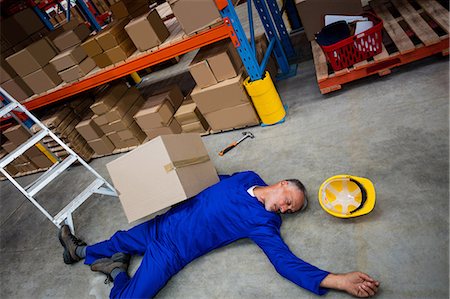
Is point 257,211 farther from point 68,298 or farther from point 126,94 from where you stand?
point 126,94

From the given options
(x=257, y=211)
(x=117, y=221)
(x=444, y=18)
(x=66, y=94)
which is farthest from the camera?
(x=66, y=94)

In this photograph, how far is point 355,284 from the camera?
189 centimetres

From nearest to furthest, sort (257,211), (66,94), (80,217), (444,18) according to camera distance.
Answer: (257,211), (444,18), (80,217), (66,94)

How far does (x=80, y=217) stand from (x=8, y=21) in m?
3.25

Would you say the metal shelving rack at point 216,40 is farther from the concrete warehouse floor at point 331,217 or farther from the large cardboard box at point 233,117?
the concrete warehouse floor at point 331,217

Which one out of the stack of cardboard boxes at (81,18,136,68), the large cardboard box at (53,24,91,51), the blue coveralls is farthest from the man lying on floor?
the large cardboard box at (53,24,91,51)

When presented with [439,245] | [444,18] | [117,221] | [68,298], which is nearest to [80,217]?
[117,221]

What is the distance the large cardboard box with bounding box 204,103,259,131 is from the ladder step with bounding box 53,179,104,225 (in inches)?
64.9

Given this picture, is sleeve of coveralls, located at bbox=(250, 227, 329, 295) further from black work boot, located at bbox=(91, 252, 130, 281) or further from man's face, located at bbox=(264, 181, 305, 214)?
black work boot, located at bbox=(91, 252, 130, 281)

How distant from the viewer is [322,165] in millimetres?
3000

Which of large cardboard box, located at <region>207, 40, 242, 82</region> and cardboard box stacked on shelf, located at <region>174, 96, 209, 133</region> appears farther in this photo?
cardboard box stacked on shelf, located at <region>174, 96, 209, 133</region>

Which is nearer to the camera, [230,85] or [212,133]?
[230,85]

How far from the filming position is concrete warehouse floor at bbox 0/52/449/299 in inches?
83.9

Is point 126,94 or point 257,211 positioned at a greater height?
point 126,94
